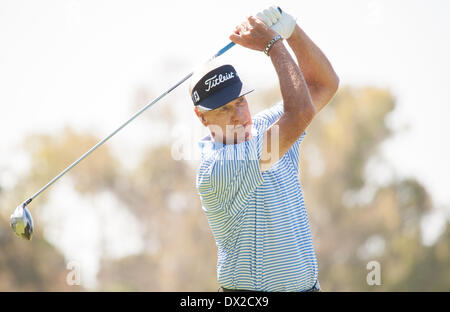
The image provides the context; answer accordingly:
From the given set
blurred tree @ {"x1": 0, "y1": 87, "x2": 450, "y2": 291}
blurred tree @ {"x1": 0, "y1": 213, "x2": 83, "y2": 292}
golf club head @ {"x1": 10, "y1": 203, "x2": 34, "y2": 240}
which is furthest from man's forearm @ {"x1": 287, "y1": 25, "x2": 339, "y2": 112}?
blurred tree @ {"x1": 0, "y1": 87, "x2": 450, "y2": 291}

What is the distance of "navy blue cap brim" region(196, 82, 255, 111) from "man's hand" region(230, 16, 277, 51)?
25 cm

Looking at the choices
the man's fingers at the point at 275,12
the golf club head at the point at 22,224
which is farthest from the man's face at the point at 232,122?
the golf club head at the point at 22,224

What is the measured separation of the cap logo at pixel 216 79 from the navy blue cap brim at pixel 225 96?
52 mm

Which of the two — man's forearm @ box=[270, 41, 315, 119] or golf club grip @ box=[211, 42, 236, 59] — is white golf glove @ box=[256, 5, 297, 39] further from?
man's forearm @ box=[270, 41, 315, 119]

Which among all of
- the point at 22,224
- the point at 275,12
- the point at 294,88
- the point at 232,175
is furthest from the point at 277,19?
the point at 22,224

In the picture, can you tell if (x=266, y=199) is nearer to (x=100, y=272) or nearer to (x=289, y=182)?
(x=289, y=182)

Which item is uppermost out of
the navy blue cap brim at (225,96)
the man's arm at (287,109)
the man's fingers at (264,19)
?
the man's fingers at (264,19)

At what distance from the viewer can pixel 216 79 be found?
3.63 meters

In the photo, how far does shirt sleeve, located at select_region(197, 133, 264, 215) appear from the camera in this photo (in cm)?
328

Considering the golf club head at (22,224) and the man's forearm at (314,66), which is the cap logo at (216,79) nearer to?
the man's forearm at (314,66)

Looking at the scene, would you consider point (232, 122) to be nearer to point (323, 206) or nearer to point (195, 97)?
point (195, 97)

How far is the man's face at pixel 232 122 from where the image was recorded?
3506mm

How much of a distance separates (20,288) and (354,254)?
11.6 m

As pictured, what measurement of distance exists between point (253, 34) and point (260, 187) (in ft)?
2.66
